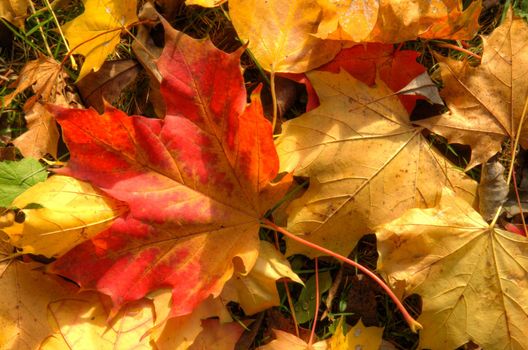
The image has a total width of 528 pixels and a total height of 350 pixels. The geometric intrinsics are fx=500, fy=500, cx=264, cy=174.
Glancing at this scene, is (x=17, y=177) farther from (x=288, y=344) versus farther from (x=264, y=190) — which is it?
(x=288, y=344)

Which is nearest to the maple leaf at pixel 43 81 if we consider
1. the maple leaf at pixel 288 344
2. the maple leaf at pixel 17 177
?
the maple leaf at pixel 17 177

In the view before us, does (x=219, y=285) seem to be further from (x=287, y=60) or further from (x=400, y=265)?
(x=287, y=60)

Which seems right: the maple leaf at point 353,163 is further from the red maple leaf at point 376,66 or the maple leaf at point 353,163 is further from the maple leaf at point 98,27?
the maple leaf at point 98,27

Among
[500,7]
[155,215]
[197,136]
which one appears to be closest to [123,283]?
[155,215]

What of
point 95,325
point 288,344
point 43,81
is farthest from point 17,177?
point 288,344

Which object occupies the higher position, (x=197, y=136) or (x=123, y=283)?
(x=197, y=136)

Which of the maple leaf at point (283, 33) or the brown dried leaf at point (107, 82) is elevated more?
the maple leaf at point (283, 33)

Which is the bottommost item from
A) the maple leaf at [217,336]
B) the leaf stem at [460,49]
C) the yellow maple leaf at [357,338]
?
the yellow maple leaf at [357,338]
